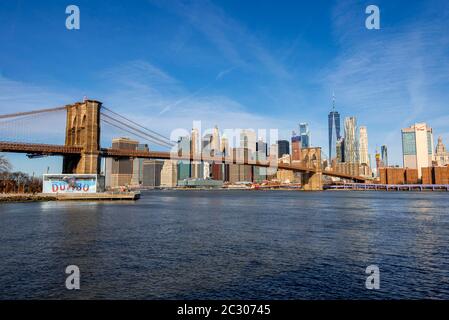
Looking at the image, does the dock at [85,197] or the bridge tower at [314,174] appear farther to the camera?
the bridge tower at [314,174]

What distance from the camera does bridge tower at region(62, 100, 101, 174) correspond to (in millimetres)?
72250

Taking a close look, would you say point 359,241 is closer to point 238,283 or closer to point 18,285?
point 238,283

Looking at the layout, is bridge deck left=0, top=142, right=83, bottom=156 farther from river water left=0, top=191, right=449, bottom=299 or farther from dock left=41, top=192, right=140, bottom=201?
river water left=0, top=191, right=449, bottom=299

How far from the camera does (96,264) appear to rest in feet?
55.7

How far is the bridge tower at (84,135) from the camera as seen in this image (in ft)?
237

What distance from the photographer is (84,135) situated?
2940 inches

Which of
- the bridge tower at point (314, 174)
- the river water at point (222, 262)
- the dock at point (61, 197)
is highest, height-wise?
the bridge tower at point (314, 174)

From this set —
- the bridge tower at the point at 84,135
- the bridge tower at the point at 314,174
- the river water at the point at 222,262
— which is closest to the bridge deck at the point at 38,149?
the bridge tower at the point at 84,135

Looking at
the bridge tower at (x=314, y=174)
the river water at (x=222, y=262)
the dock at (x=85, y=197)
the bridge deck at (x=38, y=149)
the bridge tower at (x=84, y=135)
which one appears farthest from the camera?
the bridge tower at (x=314, y=174)

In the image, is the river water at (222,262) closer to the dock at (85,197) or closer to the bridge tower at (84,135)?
the dock at (85,197)

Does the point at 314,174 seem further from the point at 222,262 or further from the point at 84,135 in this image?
the point at 222,262

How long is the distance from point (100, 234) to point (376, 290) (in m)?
19.5

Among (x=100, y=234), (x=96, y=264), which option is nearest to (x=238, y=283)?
(x=96, y=264)

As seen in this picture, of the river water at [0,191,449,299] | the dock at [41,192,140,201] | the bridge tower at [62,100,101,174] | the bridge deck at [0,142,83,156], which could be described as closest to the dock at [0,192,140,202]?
the dock at [41,192,140,201]
